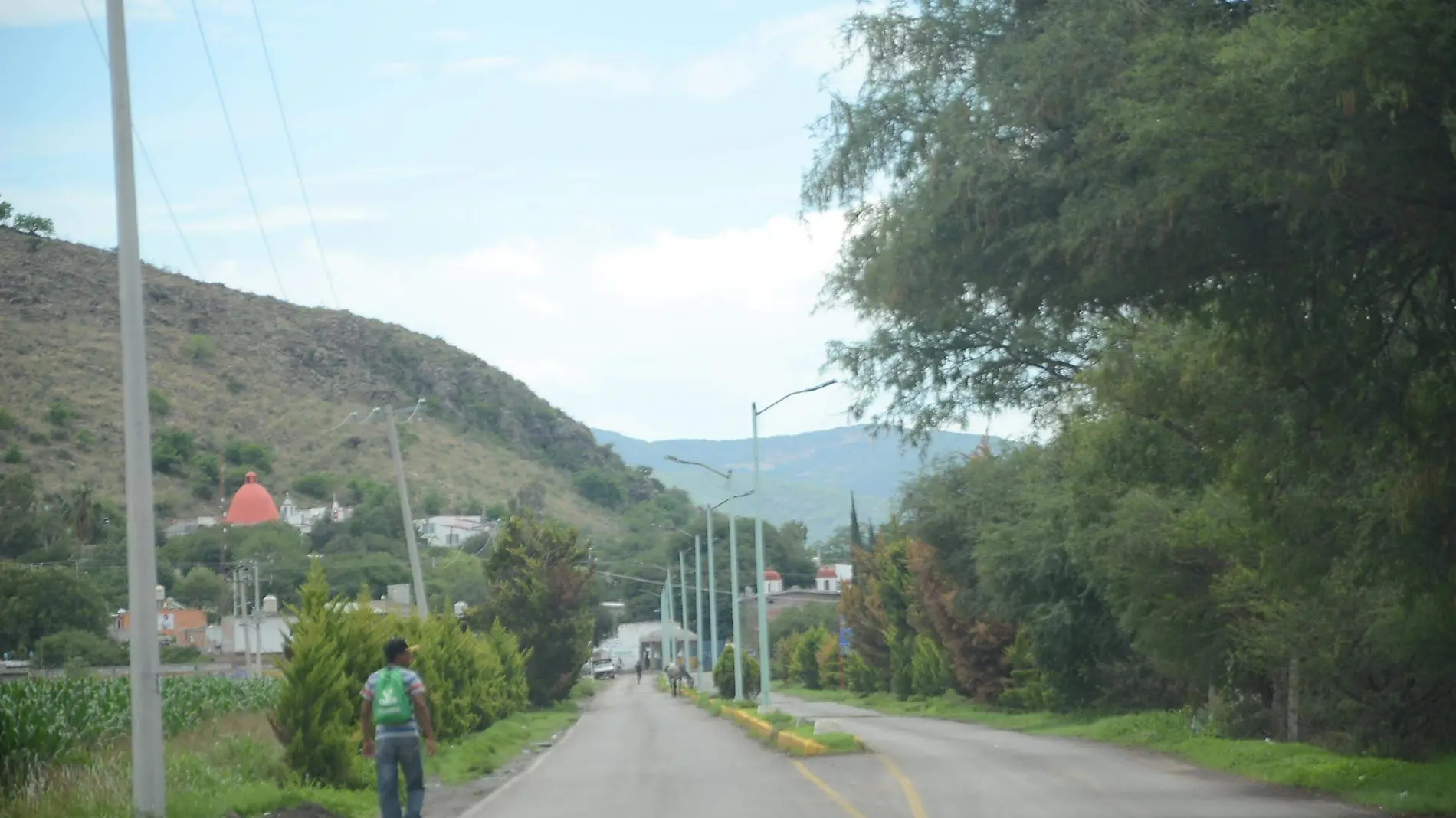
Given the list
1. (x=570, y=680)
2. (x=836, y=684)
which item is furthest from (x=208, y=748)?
(x=836, y=684)

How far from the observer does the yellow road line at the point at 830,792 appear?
16.4 metres

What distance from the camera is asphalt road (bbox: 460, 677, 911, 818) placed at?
1731 centimetres

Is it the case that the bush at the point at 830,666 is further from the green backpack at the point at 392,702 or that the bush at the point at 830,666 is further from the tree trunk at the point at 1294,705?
the green backpack at the point at 392,702

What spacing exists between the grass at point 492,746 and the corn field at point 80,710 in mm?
3325

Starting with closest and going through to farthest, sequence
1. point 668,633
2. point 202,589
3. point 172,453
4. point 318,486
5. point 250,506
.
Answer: point 250,506 < point 172,453 < point 202,589 < point 318,486 < point 668,633

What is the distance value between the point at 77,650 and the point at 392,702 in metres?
31.0

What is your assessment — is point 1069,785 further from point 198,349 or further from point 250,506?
point 198,349

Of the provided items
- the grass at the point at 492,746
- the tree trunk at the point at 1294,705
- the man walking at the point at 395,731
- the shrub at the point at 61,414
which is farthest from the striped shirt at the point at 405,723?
the shrub at the point at 61,414

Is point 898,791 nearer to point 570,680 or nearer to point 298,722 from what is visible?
point 298,722

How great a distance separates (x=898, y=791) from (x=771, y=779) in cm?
322

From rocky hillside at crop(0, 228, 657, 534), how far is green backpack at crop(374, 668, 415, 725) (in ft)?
85.6

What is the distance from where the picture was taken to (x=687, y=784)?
21250 mm

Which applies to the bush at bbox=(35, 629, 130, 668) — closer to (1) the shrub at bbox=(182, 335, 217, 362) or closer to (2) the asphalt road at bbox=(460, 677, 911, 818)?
(2) the asphalt road at bbox=(460, 677, 911, 818)

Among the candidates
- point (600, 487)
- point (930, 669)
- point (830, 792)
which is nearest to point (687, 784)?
point (830, 792)
